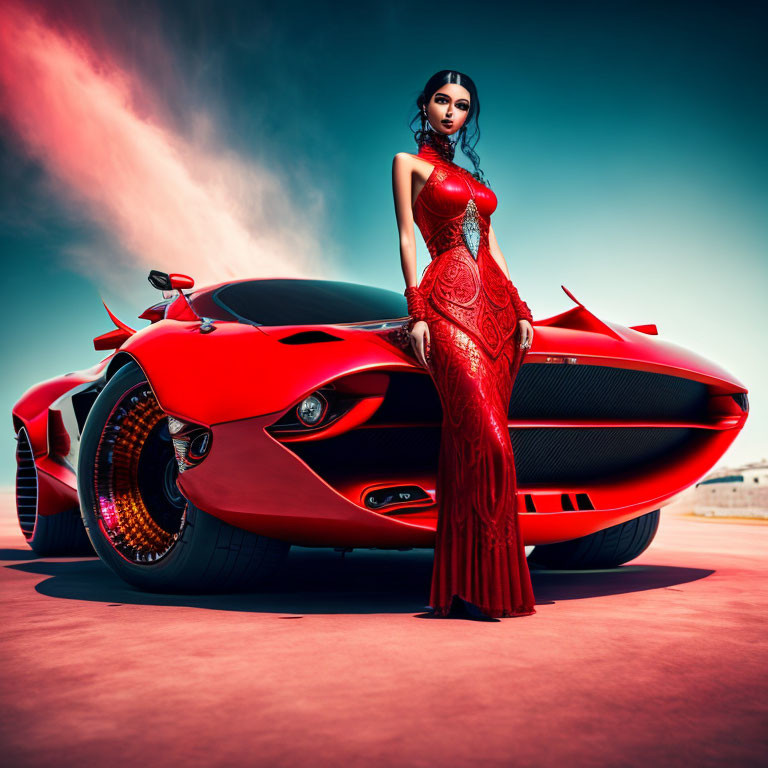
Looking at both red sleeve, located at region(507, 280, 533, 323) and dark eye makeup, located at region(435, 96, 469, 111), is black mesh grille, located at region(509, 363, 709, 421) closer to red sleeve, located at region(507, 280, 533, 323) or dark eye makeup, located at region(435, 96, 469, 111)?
red sleeve, located at region(507, 280, 533, 323)

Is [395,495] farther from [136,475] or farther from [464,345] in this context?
[136,475]

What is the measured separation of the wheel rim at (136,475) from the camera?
108 inches

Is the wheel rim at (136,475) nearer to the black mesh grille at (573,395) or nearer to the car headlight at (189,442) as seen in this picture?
the car headlight at (189,442)

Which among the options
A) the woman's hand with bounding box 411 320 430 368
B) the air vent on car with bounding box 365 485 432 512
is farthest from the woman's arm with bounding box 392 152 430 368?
the air vent on car with bounding box 365 485 432 512

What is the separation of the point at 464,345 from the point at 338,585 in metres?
1.08

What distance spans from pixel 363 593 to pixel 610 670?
4.18ft

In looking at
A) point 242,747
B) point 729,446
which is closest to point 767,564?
point 729,446

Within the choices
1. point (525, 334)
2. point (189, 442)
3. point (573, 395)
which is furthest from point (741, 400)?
point (189, 442)

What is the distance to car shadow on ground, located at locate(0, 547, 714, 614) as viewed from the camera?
2.41m

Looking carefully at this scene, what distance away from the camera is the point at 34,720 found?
126cm

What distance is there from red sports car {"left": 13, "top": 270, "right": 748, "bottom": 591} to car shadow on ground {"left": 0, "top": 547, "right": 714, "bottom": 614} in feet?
0.36

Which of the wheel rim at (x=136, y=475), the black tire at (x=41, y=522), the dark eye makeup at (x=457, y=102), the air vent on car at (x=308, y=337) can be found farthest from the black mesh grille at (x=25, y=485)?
the dark eye makeup at (x=457, y=102)

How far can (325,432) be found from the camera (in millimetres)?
2260

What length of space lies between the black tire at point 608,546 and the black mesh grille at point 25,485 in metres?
2.61
